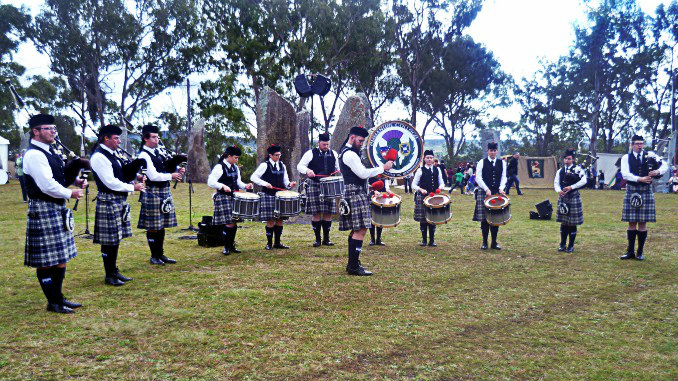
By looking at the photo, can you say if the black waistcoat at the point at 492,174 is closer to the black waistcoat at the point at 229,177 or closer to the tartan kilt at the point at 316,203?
the tartan kilt at the point at 316,203

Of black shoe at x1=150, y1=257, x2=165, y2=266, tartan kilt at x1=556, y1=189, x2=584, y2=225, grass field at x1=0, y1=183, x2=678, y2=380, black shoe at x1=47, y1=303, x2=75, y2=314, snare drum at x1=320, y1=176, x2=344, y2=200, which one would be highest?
snare drum at x1=320, y1=176, x2=344, y2=200

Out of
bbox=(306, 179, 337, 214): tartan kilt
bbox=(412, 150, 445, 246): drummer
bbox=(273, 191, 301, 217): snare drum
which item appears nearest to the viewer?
bbox=(273, 191, 301, 217): snare drum

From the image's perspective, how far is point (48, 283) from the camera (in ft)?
15.8

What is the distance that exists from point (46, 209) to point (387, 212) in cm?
478

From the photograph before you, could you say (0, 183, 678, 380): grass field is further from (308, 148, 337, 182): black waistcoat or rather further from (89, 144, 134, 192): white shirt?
(308, 148, 337, 182): black waistcoat

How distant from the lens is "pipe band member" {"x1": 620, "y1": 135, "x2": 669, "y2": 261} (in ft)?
24.5

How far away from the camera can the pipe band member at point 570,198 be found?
827 cm

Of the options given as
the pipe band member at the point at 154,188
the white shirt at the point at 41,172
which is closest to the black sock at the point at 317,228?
the pipe band member at the point at 154,188

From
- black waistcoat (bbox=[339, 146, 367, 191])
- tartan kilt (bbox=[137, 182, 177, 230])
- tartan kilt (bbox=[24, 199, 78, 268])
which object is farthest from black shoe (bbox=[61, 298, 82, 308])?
black waistcoat (bbox=[339, 146, 367, 191])

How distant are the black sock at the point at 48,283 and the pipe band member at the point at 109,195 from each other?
98 centimetres

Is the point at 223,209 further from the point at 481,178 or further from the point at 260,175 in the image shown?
the point at 481,178

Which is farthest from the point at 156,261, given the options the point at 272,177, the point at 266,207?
the point at 272,177

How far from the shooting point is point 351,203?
6.44m

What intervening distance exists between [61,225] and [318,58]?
2418 cm
